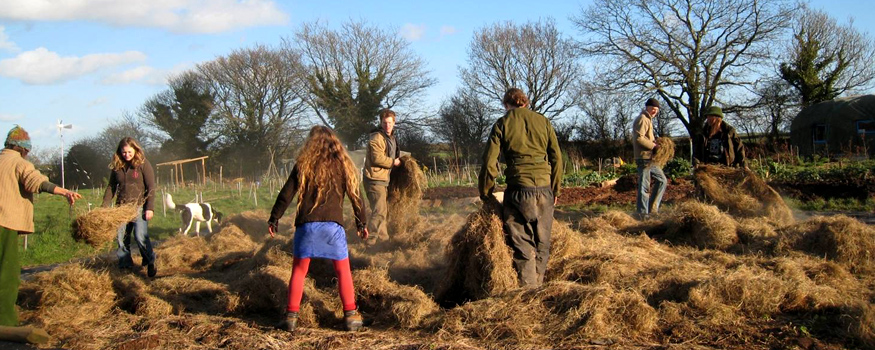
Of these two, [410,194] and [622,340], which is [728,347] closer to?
[622,340]

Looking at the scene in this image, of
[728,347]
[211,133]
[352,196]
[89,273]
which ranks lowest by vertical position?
[728,347]

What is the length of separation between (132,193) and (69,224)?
2384 millimetres

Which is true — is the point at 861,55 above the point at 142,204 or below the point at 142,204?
above

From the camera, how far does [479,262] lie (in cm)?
520

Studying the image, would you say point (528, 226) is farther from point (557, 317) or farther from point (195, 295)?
point (195, 295)

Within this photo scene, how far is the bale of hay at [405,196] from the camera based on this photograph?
27.9 feet

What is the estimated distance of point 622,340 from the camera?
167 inches

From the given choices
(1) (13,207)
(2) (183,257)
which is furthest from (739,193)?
(1) (13,207)

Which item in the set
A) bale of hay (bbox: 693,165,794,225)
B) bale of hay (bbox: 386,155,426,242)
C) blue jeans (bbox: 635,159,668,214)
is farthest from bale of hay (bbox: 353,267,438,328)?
bale of hay (bbox: 693,165,794,225)

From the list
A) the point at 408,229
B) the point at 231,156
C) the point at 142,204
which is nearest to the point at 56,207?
the point at 142,204

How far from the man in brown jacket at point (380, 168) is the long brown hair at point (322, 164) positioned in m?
2.66

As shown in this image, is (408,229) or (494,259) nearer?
(494,259)

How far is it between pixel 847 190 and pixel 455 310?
10283 millimetres

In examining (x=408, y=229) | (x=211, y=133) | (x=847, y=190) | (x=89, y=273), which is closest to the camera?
(x=89, y=273)
